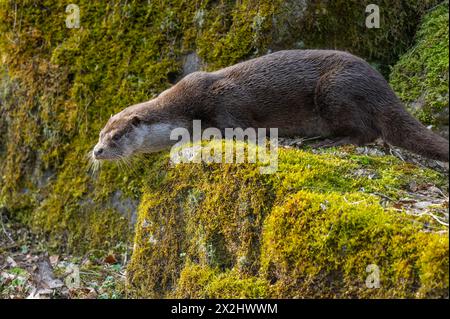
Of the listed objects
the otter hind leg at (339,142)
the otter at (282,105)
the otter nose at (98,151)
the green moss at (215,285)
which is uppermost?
the otter at (282,105)

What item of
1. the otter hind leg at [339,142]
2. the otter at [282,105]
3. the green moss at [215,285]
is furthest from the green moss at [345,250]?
the otter hind leg at [339,142]

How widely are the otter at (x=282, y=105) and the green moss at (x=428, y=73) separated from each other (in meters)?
0.66

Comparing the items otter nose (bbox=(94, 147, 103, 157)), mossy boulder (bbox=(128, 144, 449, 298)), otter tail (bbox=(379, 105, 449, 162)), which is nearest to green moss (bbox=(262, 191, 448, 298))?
mossy boulder (bbox=(128, 144, 449, 298))

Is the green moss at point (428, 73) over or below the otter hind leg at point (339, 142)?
over

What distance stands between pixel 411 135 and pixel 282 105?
1.13 m

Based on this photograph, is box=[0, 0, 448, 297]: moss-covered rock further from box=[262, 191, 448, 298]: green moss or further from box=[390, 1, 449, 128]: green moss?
box=[390, 1, 449, 128]: green moss

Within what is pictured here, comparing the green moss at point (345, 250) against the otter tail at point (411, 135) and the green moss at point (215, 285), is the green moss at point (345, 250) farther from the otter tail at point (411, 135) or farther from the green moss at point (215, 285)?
the otter tail at point (411, 135)

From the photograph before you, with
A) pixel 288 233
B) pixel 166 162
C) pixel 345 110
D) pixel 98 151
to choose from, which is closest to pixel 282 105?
pixel 345 110

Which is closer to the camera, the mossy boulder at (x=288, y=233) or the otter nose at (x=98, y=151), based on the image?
the mossy boulder at (x=288, y=233)

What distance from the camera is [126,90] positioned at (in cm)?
584

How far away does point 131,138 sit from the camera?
16.7ft

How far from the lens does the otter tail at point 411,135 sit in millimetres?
3793

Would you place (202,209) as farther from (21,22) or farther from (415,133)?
(21,22)
